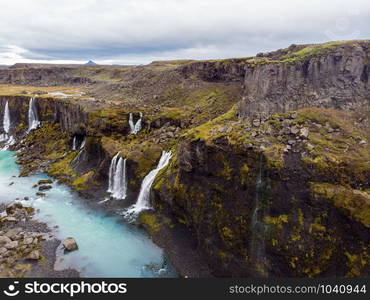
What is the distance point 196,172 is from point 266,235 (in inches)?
358

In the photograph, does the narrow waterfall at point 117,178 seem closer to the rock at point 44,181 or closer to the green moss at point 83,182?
the green moss at point 83,182

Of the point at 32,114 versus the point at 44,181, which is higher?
the point at 32,114

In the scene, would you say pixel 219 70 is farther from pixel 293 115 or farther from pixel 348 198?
pixel 348 198

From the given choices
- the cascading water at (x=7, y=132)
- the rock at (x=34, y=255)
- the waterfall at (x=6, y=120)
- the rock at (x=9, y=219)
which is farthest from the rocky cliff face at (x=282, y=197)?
the waterfall at (x=6, y=120)

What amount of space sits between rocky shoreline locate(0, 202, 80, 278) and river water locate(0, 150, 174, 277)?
0.85 m

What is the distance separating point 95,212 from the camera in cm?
3366

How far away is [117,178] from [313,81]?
27541 millimetres

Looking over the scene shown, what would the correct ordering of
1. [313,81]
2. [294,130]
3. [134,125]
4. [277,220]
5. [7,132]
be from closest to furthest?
[277,220], [294,130], [313,81], [134,125], [7,132]

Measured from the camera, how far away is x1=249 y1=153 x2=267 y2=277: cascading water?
2030 centimetres

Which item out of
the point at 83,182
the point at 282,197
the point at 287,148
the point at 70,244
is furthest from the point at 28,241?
the point at 287,148

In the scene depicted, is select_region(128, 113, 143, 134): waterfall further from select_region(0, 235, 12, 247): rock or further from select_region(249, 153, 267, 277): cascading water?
select_region(249, 153, 267, 277): cascading water

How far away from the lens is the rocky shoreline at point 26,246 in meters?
23.3

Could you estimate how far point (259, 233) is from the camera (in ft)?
A: 67.8

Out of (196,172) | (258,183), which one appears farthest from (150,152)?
(258,183)
